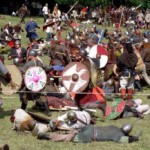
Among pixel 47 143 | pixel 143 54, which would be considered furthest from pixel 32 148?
pixel 143 54

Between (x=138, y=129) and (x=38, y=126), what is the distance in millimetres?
2011

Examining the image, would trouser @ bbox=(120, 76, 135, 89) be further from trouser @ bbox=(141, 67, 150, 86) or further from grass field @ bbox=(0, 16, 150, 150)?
grass field @ bbox=(0, 16, 150, 150)

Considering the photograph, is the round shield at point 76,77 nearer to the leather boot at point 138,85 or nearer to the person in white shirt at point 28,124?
the person in white shirt at point 28,124

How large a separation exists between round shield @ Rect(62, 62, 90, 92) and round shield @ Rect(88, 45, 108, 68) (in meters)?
3.45

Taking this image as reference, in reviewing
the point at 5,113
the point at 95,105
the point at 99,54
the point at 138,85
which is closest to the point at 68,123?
the point at 95,105

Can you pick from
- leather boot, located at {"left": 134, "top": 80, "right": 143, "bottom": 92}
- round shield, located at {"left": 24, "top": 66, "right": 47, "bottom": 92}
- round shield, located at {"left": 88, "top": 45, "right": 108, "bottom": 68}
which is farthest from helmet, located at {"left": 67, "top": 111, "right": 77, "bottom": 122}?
leather boot, located at {"left": 134, "top": 80, "right": 143, "bottom": 92}

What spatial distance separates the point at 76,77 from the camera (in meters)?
10.6

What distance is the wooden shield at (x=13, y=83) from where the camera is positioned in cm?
1048

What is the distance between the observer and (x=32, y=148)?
8.41m

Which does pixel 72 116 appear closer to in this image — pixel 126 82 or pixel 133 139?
pixel 133 139

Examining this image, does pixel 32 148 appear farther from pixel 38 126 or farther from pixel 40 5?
pixel 40 5

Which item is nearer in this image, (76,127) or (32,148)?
(32,148)

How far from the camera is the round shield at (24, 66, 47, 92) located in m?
10.7

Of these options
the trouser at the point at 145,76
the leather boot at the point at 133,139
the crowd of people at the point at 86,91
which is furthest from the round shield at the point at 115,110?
the trouser at the point at 145,76
